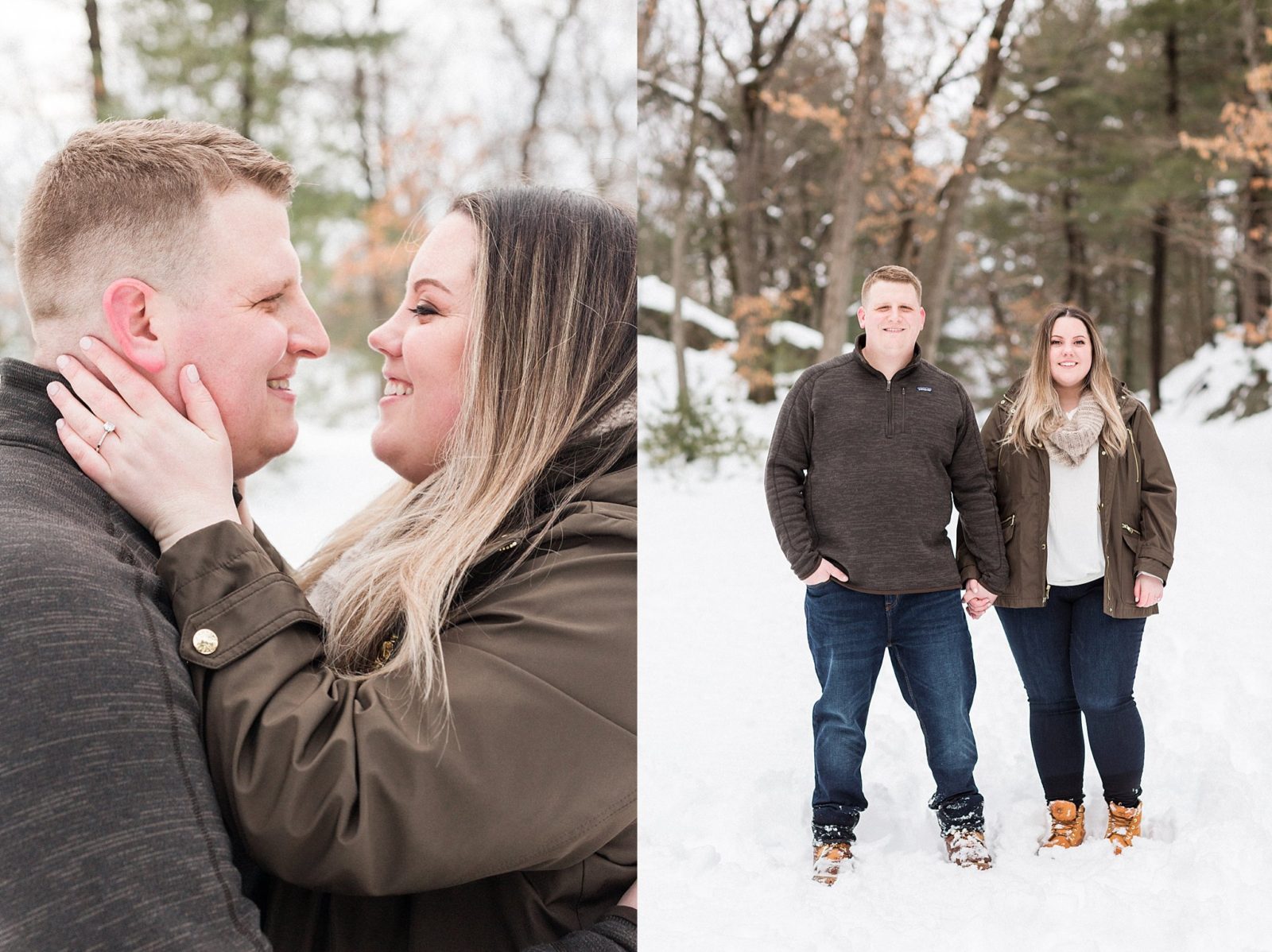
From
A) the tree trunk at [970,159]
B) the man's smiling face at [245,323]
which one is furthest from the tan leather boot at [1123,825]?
the man's smiling face at [245,323]

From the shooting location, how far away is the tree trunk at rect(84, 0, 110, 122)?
18.4 ft

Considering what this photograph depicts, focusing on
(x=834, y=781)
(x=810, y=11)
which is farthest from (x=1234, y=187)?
(x=834, y=781)

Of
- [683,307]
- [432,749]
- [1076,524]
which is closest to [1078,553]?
[1076,524]

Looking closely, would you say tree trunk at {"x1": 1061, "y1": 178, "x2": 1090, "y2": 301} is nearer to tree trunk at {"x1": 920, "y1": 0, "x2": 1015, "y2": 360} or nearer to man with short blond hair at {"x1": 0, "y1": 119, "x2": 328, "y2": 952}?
tree trunk at {"x1": 920, "y1": 0, "x2": 1015, "y2": 360}

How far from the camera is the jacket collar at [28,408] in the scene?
1052 mm

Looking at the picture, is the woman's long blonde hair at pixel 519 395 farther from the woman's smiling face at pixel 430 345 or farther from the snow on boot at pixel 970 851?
the snow on boot at pixel 970 851

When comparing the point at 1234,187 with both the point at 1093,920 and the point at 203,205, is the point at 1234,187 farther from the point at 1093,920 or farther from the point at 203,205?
the point at 203,205

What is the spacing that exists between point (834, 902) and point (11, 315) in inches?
240

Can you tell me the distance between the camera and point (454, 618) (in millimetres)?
1105

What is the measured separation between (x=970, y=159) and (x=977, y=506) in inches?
42.2

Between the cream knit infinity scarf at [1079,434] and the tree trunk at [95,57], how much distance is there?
17.8ft

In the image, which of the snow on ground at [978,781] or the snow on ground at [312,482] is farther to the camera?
the snow on ground at [312,482]

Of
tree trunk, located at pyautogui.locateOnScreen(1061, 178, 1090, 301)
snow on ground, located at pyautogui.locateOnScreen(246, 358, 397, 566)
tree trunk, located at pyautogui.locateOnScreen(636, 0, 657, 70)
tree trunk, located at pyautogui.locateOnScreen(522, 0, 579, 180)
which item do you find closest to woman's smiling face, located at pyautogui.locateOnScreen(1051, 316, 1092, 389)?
tree trunk, located at pyautogui.locateOnScreen(1061, 178, 1090, 301)

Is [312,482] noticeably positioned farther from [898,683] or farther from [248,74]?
[898,683]
